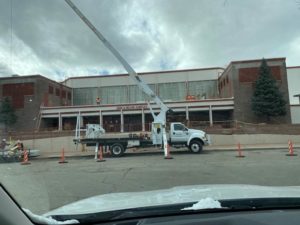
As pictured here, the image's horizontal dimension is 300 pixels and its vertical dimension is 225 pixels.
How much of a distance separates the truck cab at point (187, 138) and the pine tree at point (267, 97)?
24.7 meters

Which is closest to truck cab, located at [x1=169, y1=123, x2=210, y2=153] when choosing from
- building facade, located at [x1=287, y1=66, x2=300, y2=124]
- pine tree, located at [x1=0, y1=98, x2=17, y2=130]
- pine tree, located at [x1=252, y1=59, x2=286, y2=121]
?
pine tree, located at [x1=0, y1=98, x2=17, y2=130]

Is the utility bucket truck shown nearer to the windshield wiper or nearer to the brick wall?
the windshield wiper

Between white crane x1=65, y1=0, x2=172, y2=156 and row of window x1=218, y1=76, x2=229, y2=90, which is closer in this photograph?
white crane x1=65, y1=0, x2=172, y2=156

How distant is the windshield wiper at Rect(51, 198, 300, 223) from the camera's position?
270 centimetres

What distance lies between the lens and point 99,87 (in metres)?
73.9

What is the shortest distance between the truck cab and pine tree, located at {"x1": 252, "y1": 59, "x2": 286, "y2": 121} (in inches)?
972

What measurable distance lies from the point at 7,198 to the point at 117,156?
27.0 m

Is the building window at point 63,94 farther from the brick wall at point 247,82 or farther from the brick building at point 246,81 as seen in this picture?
the brick wall at point 247,82

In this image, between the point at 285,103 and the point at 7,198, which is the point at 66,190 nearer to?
the point at 7,198

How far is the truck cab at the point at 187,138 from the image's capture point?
29781 mm

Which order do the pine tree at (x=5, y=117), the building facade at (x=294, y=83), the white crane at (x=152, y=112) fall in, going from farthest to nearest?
1. the building facade at (x=294, y=83)
2. the white crane at (x=152, y=112)
3. the pine tree at (x=5, y=117)

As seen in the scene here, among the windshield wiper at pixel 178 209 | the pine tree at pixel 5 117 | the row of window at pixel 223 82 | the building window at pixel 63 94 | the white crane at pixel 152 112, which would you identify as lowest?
the windshield wiper at pixel 178 209

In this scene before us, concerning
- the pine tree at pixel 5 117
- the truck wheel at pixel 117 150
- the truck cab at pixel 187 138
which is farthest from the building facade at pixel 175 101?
the pine tree at pixel 5 117

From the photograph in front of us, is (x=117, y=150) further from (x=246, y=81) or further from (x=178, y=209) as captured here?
(x=246, y=81)
